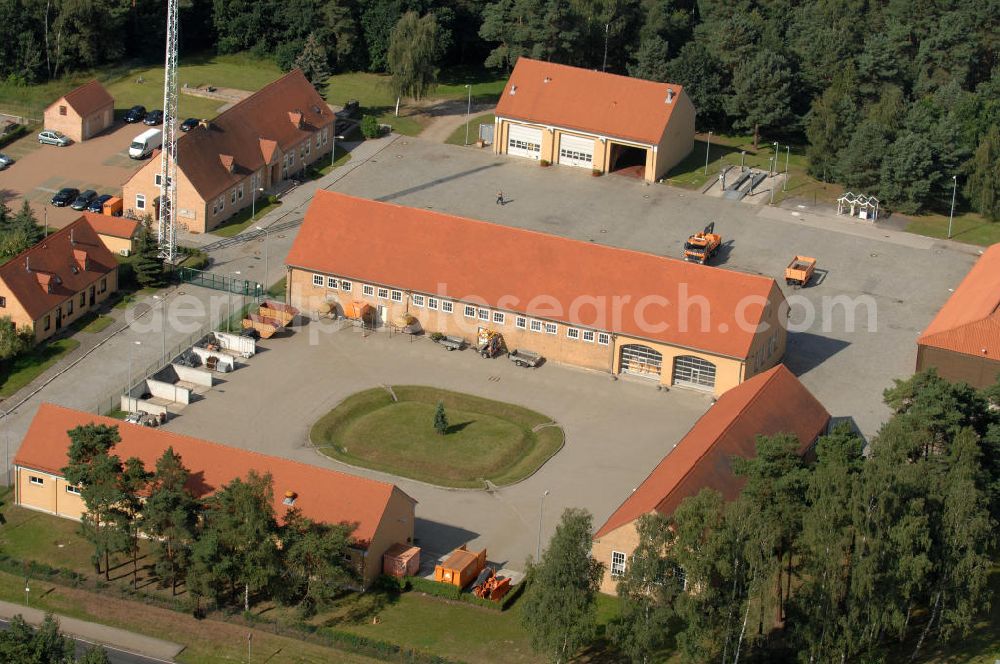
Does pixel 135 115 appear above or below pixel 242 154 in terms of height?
below

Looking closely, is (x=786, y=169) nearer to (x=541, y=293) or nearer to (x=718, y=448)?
(x=541, y=293)

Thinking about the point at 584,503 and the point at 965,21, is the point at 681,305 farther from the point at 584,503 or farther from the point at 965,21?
the point at 965,21

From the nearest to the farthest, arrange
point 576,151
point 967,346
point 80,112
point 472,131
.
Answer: point 967,346
point 80,112
point 576,151
point 472,131

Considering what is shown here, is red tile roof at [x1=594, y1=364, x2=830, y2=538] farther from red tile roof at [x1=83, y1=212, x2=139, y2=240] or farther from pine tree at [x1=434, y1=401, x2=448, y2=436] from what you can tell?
red tile roof at [x1=83, y1=212, x2=139, y2=240]

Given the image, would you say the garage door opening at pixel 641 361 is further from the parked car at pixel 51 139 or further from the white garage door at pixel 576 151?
the parked car at pixel 51 139

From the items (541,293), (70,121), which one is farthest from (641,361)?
(70,121)
